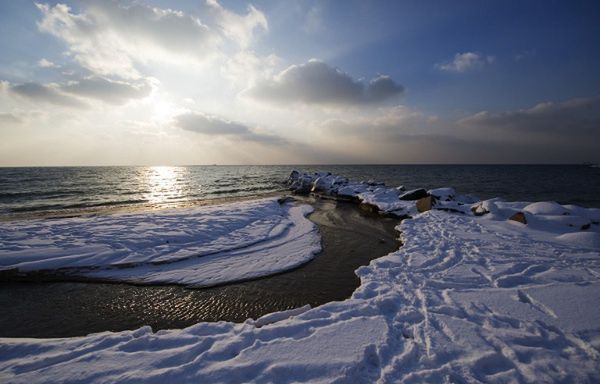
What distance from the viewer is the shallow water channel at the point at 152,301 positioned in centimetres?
516

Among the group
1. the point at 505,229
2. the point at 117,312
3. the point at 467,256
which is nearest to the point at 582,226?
the point at 505,229

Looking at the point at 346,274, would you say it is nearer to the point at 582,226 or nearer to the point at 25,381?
the point at 25,381

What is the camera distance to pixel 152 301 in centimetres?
606

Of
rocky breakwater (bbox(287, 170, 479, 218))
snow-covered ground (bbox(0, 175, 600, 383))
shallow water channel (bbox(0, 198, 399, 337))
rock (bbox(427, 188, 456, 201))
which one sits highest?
rock (bbox(427, 188, 456, 201))

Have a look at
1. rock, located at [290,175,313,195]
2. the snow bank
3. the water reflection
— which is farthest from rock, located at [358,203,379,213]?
the water reflection

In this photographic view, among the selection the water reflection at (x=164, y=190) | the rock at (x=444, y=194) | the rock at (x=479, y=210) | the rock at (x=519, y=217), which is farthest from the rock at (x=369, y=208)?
the water reflection at (x=164, y=190)

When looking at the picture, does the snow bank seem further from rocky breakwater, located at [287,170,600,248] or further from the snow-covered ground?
rocky breakwater, located at [287,170,600,248]

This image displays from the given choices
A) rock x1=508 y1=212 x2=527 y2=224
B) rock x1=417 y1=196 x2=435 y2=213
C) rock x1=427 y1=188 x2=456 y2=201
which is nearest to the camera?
rock x1=508 y1=212 x2=527 y2=224

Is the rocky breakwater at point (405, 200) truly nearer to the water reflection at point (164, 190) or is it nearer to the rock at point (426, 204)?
the rock at point (426, 204)

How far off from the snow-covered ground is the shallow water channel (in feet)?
2.53

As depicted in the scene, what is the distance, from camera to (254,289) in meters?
6.66

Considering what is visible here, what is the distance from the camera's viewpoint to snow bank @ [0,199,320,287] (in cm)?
750

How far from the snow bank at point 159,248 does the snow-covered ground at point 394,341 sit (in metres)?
2.96

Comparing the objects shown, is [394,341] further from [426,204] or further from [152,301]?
[426,204]
